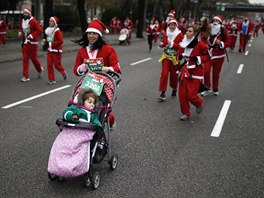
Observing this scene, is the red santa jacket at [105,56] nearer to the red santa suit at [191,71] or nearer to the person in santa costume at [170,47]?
the red santa suit at [191,71]

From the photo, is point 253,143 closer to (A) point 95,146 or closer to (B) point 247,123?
(B) point 247,123

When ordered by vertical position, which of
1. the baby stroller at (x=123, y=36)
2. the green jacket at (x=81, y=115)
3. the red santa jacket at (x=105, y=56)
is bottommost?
the baby stroller at (x=123, y=36)

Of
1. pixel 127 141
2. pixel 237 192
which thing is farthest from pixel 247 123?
pixel 237 192

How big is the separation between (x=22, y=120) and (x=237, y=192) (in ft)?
13.7

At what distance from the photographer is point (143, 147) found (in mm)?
5945

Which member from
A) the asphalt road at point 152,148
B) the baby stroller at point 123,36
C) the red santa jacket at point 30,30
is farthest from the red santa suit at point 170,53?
the baby stroller at point 123,36

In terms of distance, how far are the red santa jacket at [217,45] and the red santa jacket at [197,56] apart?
79.8 inches

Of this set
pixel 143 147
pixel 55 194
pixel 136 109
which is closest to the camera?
pixel 55 194

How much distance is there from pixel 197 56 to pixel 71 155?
3.93 metres

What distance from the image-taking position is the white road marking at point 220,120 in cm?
683

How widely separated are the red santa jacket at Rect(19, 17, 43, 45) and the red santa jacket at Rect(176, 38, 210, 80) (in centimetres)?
509

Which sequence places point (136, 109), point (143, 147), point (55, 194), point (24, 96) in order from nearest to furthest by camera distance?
point (55, 194), point (143, 147), point (136, 109), point (24, 96)

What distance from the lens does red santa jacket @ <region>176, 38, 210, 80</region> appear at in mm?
7375

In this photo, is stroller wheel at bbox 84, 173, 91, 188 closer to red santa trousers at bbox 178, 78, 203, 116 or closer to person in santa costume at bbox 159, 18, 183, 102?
red santa trousers at bbox 178, 78, 203, 116
